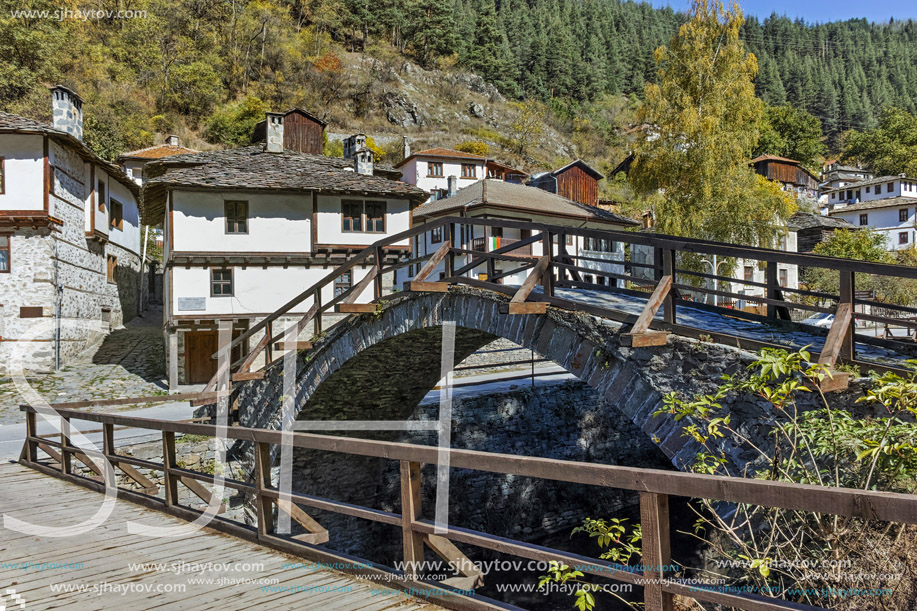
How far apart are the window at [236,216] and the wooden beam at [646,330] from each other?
17.7 meters

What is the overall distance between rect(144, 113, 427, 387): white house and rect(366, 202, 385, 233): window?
0.04 meters

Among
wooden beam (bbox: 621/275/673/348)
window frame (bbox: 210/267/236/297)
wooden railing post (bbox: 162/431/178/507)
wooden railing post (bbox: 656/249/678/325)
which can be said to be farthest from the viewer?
window frame (bbox: 210/267/236/297)

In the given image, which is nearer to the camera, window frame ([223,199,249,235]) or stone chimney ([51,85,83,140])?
window frame ([223,199,249,235])

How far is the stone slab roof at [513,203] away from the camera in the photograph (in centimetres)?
3094

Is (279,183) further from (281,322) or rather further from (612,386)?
(612,386)

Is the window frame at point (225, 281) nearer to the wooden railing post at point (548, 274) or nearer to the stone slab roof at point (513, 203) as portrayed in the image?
the stone slab roof at point (513, 203)

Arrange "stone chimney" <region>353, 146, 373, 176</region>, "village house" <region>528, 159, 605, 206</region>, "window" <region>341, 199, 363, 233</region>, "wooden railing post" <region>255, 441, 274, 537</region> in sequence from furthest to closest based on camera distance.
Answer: "village house" <region>528, 159, 605, 206</region> → "stone chimney" <region>353, 146, 373, 176</region> → "window" <region>341, 199, 363, 233</region> → "wooden railing post" <region>255, 441, 274, 537</region>

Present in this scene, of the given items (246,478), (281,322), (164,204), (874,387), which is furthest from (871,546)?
(164,204)

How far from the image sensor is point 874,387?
4379mm

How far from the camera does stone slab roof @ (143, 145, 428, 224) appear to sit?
66.3 feet

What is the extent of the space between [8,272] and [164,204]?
5.25 meters

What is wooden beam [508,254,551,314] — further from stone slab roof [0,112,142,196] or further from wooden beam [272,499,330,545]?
stone slab roof [0,112,142,196]

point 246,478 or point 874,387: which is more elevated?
point 874,387

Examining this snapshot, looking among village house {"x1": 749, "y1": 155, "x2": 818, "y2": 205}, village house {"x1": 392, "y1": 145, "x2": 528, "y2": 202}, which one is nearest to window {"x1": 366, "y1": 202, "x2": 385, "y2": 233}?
village house {"x1": 392, "y1": 145, "x2": 528, "y2": 202}
